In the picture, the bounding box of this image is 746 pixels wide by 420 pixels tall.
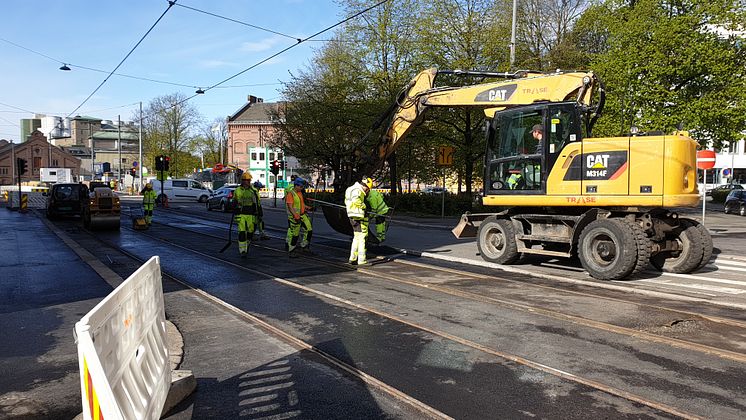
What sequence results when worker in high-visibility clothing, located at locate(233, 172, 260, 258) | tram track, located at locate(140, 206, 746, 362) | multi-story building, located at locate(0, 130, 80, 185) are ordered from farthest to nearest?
multi-story building, located at locate(0, 130, 80, 185) → worker in high-visibility clothing, located at locate(233, 172, 260, 258) → tram track, located at locate(140, 206, 746, 362)

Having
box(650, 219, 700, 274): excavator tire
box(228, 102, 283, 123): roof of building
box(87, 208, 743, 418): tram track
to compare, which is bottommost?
box(87, 208, 743, 418): tram track

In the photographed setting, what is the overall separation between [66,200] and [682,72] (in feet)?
Answer: 93.7

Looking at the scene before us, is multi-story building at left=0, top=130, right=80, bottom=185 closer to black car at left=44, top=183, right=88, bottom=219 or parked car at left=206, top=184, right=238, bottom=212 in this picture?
parked car at left=206, top=184, right=238, bottom=212

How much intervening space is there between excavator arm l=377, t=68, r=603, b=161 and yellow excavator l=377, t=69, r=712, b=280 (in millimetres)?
24

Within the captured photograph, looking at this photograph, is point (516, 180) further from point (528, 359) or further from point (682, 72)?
point (682, 72)

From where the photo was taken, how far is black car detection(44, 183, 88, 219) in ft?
78.0

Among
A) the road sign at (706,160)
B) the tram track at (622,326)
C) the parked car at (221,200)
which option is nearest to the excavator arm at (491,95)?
the tram track at (622,326)

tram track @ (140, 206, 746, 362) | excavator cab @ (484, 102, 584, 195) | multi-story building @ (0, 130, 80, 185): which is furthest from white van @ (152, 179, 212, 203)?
multi-story building @ (0, 130, 80, 185)

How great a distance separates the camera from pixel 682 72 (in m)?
23.7

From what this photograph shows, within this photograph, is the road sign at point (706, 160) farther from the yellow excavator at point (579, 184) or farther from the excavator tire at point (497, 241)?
the excavator tire at point (497, 241)

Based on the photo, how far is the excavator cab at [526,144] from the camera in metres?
9.87

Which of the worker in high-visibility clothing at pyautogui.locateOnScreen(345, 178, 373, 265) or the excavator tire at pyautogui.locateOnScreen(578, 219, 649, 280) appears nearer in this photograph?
the excavator tire at pyautogui.locateOnScreen(578, 219, 649, 280)

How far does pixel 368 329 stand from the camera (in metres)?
6.14

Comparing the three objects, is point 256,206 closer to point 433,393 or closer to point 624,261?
point 624,261
